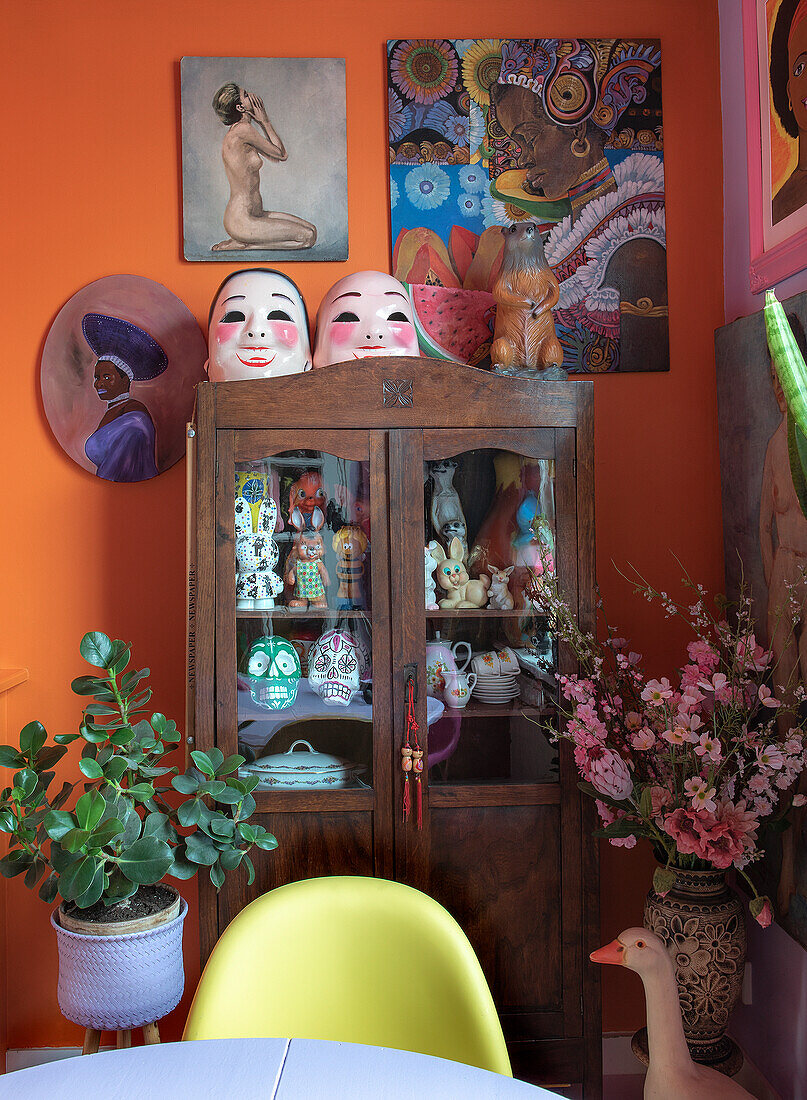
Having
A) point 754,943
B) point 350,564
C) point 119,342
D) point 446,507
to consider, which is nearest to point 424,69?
point 119,342

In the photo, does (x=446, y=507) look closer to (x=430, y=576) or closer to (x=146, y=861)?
(x=430, y=576)

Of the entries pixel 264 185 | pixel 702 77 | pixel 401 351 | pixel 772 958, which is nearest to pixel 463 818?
pixel 772 958

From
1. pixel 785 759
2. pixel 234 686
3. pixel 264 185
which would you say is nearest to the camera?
pixel 785 759

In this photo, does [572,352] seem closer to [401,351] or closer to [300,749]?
[401,351]

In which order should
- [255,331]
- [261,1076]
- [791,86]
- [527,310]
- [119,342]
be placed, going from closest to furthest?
[261,1076] → [791,86] → [255,331] → [527,310] → [119,342]

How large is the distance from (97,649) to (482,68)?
184cm

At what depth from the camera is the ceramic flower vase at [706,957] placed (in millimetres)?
1735

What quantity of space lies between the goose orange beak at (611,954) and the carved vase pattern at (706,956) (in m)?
0.17

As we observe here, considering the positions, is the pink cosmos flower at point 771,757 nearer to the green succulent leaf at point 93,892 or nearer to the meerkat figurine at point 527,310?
the meerkat figurine at point 527,310

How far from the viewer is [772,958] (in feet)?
6.59

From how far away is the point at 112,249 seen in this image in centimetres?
225

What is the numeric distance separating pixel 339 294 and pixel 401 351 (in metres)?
0.21

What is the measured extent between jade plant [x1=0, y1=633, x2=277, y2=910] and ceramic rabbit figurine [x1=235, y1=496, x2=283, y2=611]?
0.30 meters

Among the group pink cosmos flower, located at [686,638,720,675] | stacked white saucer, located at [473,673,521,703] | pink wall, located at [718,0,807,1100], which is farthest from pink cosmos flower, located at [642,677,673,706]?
pink wall, located at [718,0,807,1100]
